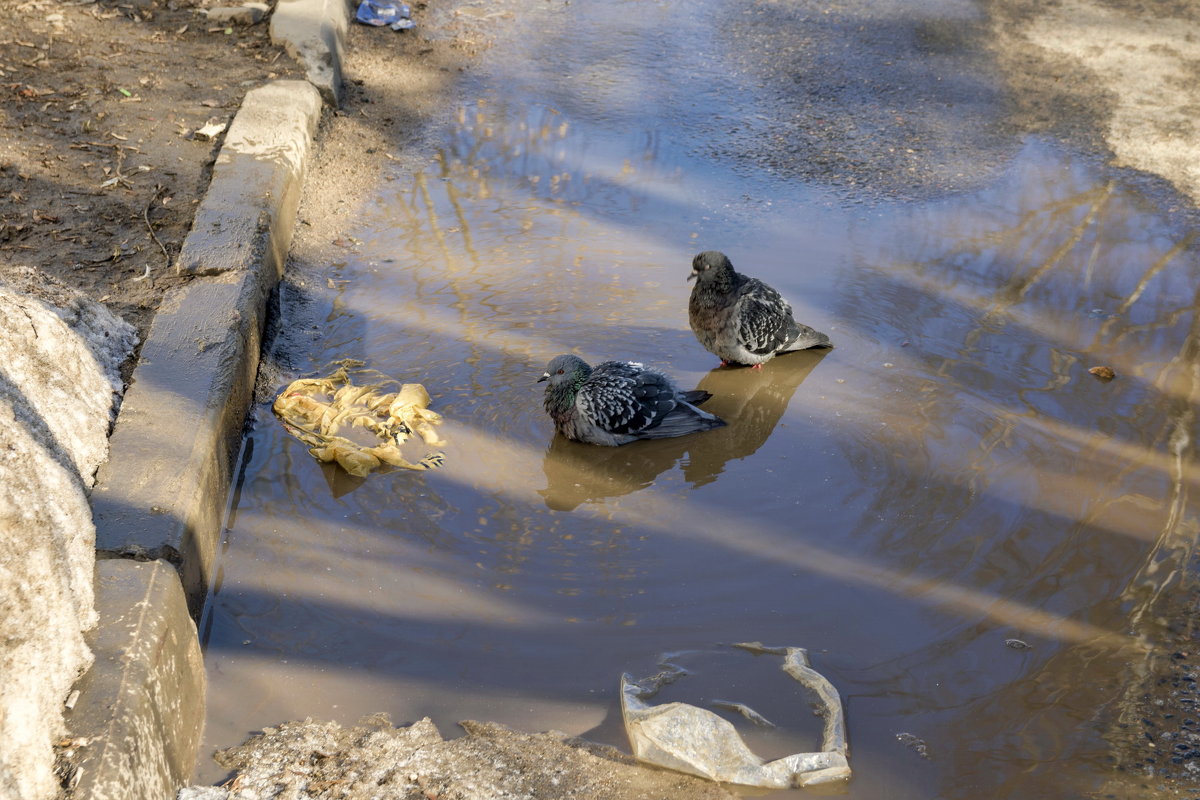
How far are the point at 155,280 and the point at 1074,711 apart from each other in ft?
15.2

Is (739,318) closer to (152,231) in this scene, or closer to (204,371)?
(204,371)

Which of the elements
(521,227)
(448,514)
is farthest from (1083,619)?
(521,227)

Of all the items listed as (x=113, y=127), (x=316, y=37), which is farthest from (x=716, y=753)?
(x=316, y=37)

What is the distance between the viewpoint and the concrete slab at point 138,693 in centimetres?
274

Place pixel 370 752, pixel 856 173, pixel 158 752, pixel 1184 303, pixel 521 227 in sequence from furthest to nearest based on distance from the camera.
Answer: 1. pixel 856 173
2. pixel 521 227
3. pixel 1184 303
4. pixel 370 752
5. pixel 158 752

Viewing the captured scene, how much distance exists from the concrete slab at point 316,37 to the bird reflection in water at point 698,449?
4023mm

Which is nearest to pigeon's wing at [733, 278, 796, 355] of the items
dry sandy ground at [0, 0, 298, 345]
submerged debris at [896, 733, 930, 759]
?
submerged debris at [896, 733, 930, 759]

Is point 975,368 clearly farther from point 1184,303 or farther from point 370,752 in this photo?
point 370,752

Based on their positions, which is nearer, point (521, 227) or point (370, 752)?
point (370, 752)

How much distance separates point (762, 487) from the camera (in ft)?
16.0

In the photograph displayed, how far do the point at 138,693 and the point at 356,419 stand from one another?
216 cm

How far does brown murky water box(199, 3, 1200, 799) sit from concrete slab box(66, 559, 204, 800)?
0.69ft

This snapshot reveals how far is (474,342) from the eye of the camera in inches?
223

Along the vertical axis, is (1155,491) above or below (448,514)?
above
